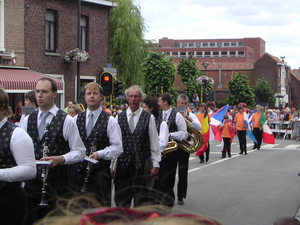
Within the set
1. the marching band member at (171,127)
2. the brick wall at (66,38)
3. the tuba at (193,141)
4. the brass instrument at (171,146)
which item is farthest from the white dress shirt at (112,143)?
the brick wall at (66,38)

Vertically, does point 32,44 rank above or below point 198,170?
above

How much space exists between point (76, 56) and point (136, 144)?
20.5m

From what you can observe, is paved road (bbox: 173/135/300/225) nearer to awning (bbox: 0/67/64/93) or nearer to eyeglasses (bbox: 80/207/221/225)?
eyeglasses (bbox: 80/207/221/225)

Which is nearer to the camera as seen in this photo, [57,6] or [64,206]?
[64,206]

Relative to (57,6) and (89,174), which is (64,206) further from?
(57,6)

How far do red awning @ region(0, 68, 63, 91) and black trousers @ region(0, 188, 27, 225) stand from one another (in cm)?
1796

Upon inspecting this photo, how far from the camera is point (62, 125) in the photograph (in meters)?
4.93

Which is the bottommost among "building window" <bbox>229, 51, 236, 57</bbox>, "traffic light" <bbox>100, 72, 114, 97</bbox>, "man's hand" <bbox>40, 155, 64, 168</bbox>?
"man's hand" <bbox>40, 155, 64, 168</bbox>

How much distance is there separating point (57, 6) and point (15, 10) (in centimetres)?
289

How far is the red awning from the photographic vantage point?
70.7 feet

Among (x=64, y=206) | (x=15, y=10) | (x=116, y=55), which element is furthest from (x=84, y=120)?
(x=116, y=55)

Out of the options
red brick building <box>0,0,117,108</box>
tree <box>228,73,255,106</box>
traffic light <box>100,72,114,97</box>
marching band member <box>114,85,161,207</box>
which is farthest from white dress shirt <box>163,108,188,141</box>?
tree <box>228,73,255,106</box>

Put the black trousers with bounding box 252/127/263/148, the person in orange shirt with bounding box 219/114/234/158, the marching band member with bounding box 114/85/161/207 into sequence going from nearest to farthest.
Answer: the marching band member with bounding box 114/85/161/207 < the person in orange shirt with bounding box 219/114/234/158 < the black trousers with bounding box 252/127/263/148

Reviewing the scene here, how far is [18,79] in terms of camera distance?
2220 centimetres
